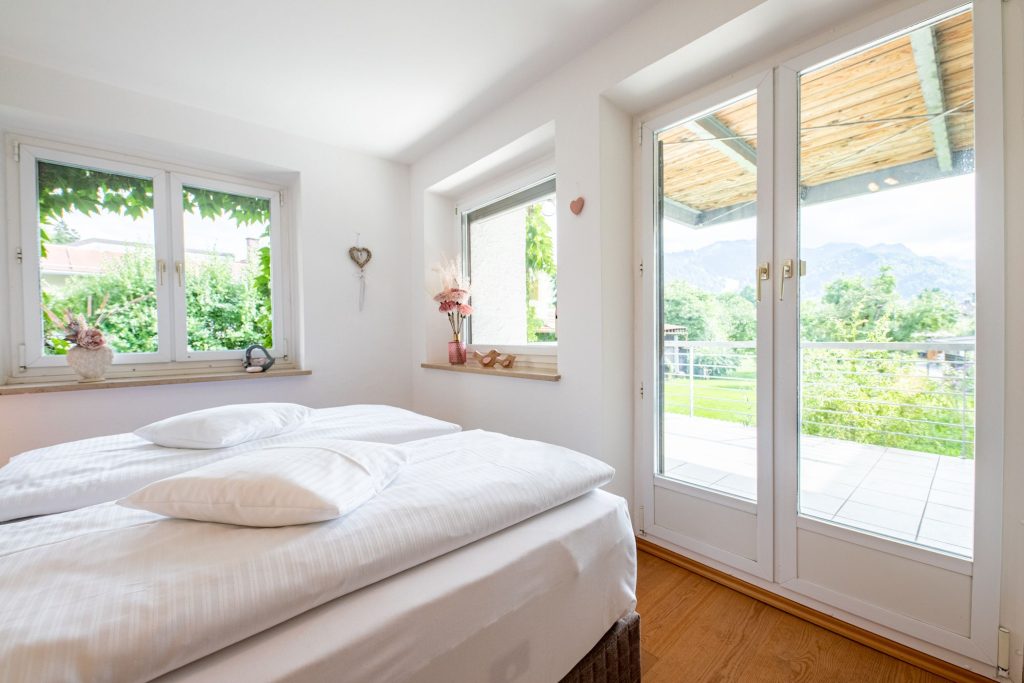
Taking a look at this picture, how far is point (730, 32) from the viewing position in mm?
1575

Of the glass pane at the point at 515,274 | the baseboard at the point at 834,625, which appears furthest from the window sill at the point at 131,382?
the baseboard at the point at 834,625

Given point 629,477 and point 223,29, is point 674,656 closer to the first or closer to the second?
point 629,477

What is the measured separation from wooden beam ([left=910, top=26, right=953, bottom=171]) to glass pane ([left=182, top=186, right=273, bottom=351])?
3532 mm

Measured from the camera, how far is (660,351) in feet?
6.80

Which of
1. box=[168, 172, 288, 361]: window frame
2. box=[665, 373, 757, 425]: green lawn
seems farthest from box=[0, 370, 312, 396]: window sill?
box=[665, 373, 757, 425]: green lawn

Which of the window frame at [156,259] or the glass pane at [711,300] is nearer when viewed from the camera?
the glass pane at [711,300]

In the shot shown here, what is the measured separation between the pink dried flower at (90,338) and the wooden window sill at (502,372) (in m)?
1.85

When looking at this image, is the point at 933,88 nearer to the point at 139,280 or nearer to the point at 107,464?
the point at 107,464

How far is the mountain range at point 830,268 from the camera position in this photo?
1.34 m

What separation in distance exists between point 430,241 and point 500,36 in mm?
1613

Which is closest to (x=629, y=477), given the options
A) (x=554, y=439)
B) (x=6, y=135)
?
(x=554, y=439)

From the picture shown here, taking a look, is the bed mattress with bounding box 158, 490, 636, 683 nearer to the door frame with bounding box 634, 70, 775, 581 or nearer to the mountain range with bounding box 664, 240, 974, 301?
the door frame with bounding box 634, 70, 775, 581

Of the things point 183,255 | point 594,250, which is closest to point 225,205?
point 183,255

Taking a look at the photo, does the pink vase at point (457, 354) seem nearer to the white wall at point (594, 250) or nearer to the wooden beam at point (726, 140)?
the white wall at point (594, 250)
